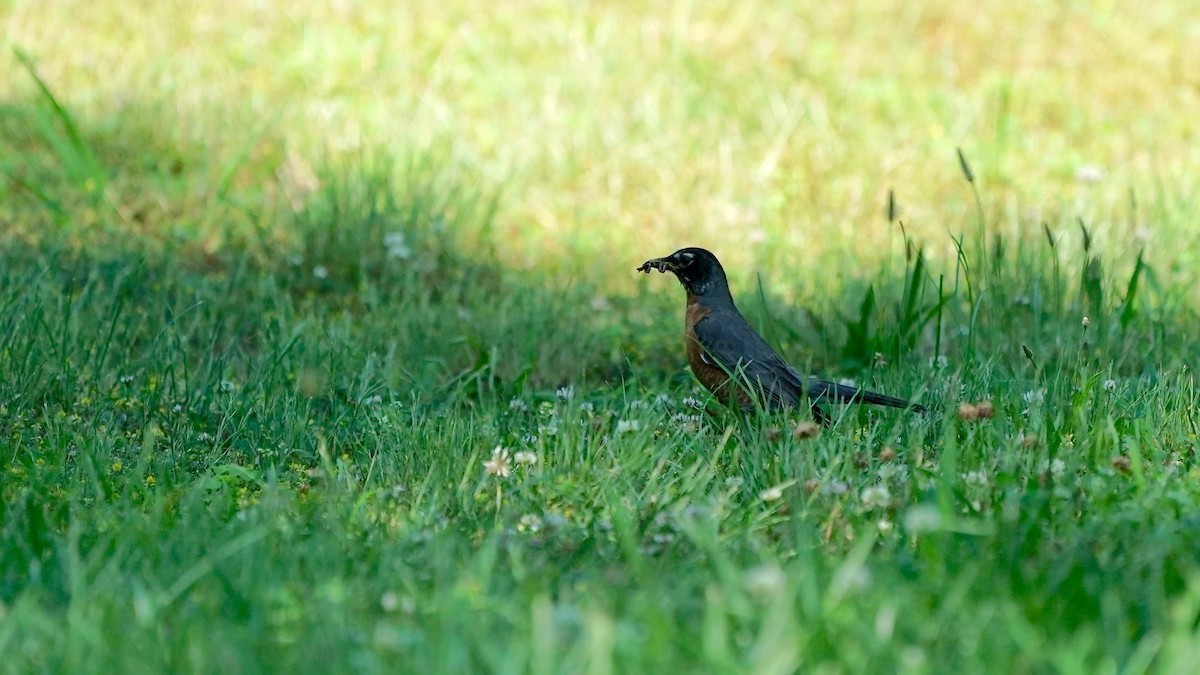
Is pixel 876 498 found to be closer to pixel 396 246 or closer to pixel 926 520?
pixel 926 520

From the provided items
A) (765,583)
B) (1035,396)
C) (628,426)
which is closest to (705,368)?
(628,426)

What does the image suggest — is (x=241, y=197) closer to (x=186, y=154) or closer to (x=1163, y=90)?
(x=186, y=154)

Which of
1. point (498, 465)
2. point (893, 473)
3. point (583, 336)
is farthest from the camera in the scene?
point (583, 336)

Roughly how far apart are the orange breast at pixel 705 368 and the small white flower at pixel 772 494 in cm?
78

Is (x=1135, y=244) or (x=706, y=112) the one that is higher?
(x=706, y=112)

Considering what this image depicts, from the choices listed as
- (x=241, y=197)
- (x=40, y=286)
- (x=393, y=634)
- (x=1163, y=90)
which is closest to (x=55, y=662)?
(x=393, y=634)

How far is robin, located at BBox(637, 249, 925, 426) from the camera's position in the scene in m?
A: 4.21

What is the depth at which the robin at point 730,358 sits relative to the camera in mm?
4211

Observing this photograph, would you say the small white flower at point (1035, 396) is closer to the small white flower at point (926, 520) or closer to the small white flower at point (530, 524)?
the small white flower at point (926, 520)

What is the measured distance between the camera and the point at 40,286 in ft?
16.9

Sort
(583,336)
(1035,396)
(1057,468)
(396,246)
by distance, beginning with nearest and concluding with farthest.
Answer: (1057,468) < (1035,396) < (583,336) < (396,246)

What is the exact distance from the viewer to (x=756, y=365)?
444cm

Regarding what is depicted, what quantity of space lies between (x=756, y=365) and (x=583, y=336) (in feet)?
3.86

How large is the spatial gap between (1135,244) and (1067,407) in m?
2.74
